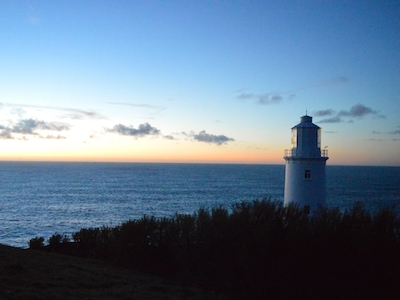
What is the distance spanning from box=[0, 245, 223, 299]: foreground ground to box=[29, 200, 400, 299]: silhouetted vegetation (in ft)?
4.70

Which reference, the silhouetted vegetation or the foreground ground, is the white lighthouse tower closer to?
the silhouetted vegetation

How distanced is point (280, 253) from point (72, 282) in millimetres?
8075

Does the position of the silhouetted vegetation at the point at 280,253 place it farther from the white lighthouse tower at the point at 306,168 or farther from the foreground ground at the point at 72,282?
the white lighthouse tower at the point at 306,168

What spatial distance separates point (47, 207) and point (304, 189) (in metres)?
46.1

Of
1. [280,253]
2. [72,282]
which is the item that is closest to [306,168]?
[280,253]

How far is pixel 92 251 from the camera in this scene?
840 inches

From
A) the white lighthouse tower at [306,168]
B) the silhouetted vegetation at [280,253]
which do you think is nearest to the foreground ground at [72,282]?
the silhouetted vegetation at [280,253]

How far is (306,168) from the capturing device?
2034cm

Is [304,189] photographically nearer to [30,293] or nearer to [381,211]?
[381,211]

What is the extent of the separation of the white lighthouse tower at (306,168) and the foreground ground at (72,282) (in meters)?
9.27

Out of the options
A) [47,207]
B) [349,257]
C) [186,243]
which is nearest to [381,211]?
[349,257]

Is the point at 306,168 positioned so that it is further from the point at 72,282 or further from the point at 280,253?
the point at 72,282

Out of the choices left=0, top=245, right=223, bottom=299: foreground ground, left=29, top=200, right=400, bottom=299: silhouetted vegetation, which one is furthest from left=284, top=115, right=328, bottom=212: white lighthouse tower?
left=0, top=245, right=223, bottom=299: foreground ground

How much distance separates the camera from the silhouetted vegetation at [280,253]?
1297cm
